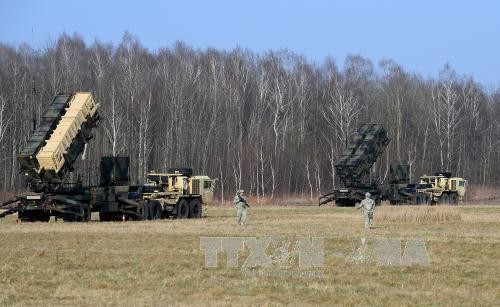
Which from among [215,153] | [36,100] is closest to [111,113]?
[36,100]

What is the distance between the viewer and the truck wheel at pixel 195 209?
137 ft

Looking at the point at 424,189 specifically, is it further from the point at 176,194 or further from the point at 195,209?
the point at 176,194

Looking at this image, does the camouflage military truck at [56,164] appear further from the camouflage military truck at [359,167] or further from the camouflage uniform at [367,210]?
the camouflage military truck at [359,167]

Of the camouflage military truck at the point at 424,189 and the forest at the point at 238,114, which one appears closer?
the camouflage military truck at the point at 424,189

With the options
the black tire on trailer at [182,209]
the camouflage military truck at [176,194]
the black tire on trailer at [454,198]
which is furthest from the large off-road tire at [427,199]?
the black tire on trailer at [182,209]

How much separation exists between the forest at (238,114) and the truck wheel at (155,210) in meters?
22.4

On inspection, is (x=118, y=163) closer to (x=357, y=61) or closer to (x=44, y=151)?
(x=44, y=151)

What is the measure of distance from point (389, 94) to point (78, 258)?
252ft

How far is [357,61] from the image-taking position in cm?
10388

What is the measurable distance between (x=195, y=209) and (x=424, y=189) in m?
24.9

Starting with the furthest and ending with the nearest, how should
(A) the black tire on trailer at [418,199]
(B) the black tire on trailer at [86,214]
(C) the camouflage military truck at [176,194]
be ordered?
(A) the black tire on trailer at [418,199], (C) the camouflage military truck at [176,194], (B) the black tire on trailer at [86,214]

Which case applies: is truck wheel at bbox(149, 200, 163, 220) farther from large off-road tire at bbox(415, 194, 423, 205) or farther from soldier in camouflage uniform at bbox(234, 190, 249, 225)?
large off-road tire at bbox(415, 194, 423, 205)

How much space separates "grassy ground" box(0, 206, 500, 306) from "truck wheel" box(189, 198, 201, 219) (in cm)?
1549

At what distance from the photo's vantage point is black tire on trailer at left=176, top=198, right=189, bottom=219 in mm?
41122
